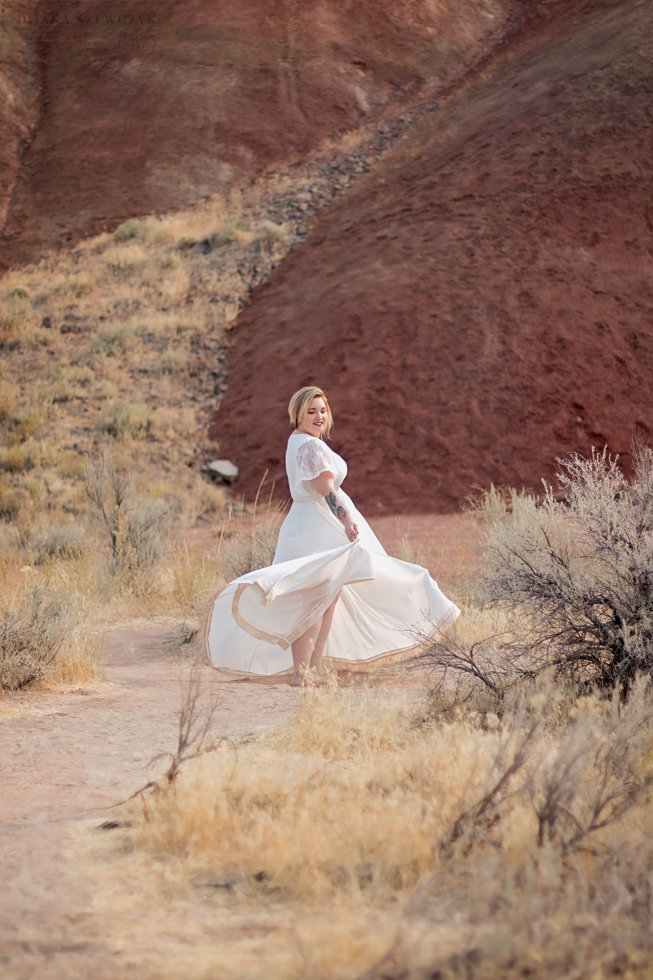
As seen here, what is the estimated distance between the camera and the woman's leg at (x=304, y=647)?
5.12 metres

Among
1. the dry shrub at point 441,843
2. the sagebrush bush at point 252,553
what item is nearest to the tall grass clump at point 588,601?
the dry shrub at point 441,843

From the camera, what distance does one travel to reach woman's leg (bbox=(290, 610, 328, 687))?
5121mm

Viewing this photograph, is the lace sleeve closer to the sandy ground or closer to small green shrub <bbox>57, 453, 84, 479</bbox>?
the sandy ground

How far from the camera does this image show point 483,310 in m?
17.5

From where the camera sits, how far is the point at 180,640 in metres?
7.09

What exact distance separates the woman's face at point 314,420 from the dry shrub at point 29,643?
1.96 meters

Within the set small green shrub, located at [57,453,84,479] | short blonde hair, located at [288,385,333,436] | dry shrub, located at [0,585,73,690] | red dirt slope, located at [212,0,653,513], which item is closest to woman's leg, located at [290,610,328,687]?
short blonde hair, located at [288,385,333,436]

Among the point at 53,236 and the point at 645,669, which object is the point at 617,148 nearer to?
the point at 53,236

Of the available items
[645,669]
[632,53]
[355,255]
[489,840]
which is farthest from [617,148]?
[489,840]

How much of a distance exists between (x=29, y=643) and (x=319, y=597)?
175cm

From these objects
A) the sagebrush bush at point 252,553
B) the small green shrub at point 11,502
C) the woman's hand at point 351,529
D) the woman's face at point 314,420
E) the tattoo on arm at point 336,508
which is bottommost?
the small green shrub at point 11,502

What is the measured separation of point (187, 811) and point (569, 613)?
2339 millimetres

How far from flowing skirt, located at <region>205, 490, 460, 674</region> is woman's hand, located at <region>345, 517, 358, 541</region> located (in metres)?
0.05

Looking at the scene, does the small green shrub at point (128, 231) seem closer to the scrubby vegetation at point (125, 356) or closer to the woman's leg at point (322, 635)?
the scrubby vegetation at point (125, 356)
